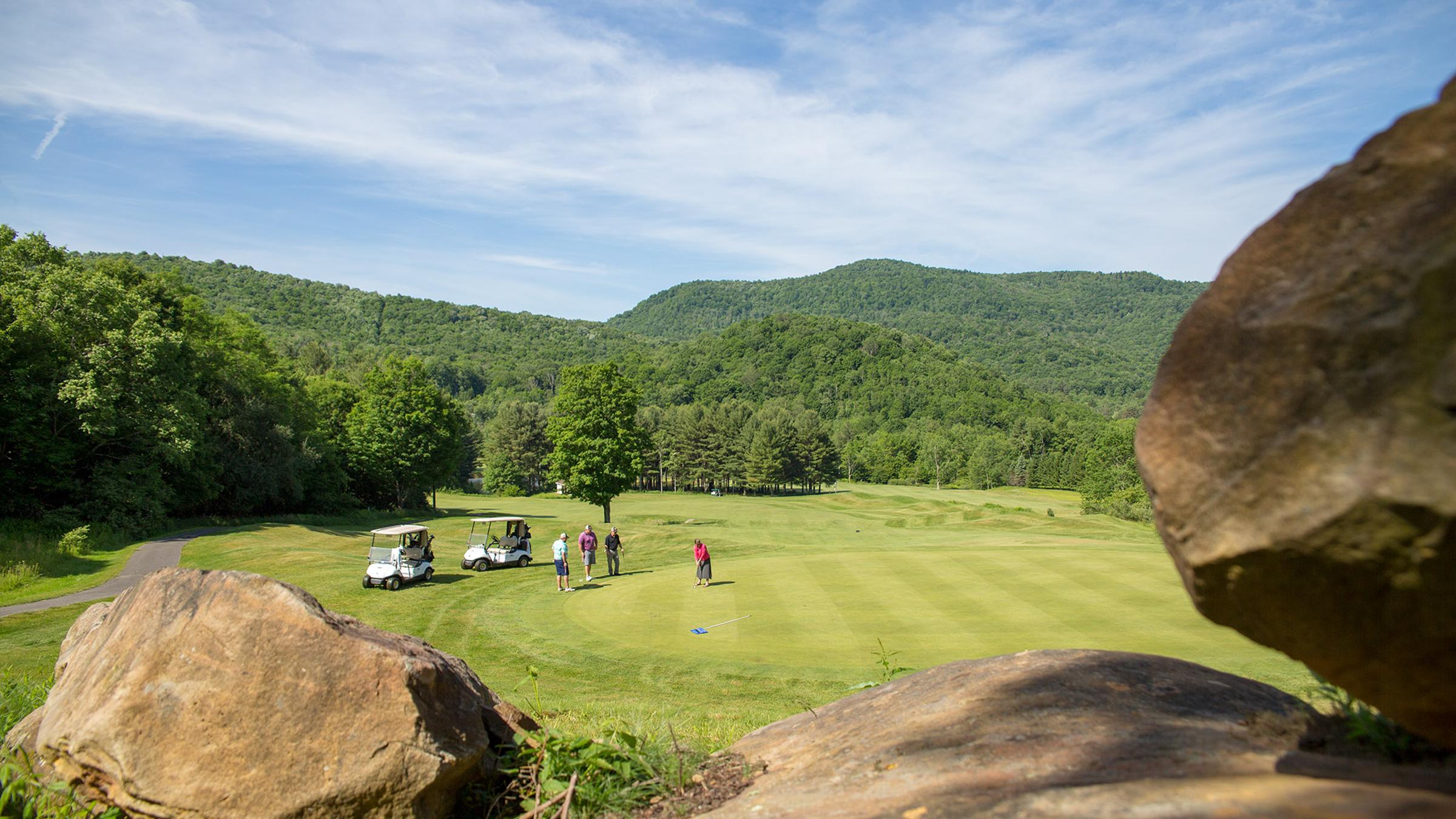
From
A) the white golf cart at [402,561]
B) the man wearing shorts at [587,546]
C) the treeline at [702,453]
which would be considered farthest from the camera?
A: the treeline at [702,453]

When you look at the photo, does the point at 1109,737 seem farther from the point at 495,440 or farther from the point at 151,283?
the point at 495,440

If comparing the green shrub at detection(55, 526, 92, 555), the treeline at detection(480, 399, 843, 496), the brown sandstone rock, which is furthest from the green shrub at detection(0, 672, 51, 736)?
the treeline at detection(480, 399, 843, 496)

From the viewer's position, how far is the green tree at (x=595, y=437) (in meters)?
46.9

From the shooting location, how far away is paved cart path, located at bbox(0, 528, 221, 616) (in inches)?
792

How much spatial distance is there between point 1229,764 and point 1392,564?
1.50m

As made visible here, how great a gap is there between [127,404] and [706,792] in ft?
134

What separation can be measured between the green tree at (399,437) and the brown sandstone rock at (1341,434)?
6214 cm

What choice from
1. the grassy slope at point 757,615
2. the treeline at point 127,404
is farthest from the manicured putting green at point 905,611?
the treeline at point 127,404

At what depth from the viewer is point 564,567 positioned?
78.3 feet

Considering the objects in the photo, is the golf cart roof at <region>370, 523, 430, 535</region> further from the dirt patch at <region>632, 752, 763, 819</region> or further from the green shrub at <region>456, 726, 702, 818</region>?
the dirt patch at <region>632, 752, 763, 819</region>

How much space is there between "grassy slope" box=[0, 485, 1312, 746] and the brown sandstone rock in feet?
15.6

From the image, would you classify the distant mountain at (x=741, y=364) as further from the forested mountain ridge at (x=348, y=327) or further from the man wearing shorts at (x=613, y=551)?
the man wearing shorts at (x=613, y=551)

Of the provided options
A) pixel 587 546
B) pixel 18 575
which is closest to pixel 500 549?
pixel 587 546

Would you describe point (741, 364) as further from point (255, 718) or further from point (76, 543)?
point (255, 718)
